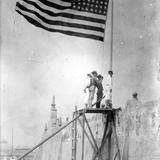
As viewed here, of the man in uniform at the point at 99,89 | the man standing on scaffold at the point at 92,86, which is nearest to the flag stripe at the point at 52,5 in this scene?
the man standing on scaffold at the point at 92,86

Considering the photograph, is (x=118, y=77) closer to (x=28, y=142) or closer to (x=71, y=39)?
(x=71, y=39)

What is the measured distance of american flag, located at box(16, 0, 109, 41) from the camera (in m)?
7.58

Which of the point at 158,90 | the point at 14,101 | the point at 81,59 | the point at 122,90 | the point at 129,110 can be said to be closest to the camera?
the point at 158,90

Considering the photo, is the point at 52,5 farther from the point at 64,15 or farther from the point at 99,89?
the point at 99,89

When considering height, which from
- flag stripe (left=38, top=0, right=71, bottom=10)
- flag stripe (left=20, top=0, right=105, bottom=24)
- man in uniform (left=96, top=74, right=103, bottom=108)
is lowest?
man in uniform (left=96, top=74, right=103, bottom=108)

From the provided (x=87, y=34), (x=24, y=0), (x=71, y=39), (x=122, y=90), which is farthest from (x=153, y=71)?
(x=24, y=0)

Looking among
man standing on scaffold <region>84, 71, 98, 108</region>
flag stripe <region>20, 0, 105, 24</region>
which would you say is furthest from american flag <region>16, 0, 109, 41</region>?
man standing on scaffold <region>84, 71, 98, 108</region>

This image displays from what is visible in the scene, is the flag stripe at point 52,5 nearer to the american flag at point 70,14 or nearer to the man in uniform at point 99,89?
the american flag at point 70,14

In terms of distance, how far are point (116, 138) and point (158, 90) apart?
4.57 feet

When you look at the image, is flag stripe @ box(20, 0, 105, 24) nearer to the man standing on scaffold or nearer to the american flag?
the american flag

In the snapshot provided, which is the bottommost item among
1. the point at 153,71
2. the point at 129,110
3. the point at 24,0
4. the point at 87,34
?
the point at 129,110

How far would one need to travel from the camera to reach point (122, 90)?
7422mm

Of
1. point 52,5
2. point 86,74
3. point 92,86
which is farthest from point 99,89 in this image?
point 52,5

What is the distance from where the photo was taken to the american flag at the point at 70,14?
7.58 m
